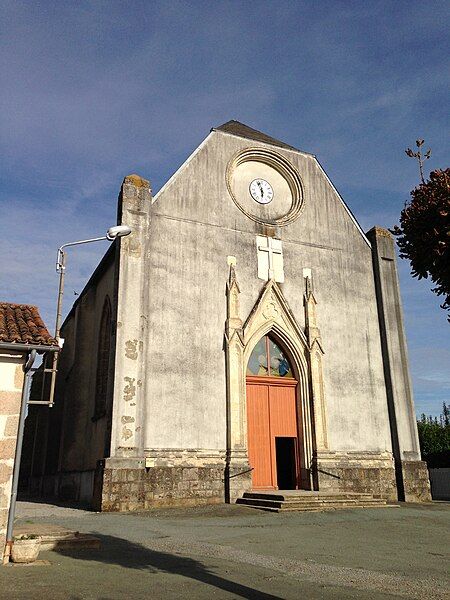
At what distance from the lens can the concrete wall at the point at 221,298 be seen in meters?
16.7

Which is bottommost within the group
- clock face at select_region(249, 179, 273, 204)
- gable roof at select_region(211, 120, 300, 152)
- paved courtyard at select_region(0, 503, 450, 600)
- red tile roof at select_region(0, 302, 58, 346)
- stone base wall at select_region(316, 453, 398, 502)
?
paved courtyard at select_region(0, 503, 450, 600)

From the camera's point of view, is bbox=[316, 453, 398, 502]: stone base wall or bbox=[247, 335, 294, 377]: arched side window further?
bbox=[247, 335, 294, 377]: arched side window

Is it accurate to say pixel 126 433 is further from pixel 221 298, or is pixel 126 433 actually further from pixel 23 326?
pixel 23 326

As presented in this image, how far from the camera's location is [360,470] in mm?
18422

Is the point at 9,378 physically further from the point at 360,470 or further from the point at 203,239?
the point at 360,470

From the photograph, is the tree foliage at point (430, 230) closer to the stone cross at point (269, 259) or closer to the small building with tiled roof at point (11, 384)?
the small building with tiled roof at point (11, 384)

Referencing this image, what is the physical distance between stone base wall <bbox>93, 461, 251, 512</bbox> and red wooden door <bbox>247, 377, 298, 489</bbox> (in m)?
1.23

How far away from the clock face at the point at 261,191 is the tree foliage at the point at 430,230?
15432mm

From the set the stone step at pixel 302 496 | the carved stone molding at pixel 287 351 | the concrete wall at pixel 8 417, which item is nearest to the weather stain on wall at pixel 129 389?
the carved stone molding at pixel 287 351

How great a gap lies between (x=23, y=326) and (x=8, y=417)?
58.1 inches

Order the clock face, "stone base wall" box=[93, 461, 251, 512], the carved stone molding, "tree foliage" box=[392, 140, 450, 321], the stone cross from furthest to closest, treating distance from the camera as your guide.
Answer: the clock face
the stone cross
the carved stone molding
"stone base wall" box=[93, 461, 251, 512]
"tree foliage" box=[392, 140, 450, 321]

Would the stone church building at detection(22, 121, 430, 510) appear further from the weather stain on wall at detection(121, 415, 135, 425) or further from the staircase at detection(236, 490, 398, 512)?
Answer: the staircase at detection(236, 490, 398, 512)

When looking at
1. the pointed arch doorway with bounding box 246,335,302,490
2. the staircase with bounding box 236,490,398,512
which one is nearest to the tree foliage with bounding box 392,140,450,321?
the staircase with bounding box 236,490,398,512

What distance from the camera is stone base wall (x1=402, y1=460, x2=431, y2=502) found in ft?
60.9
